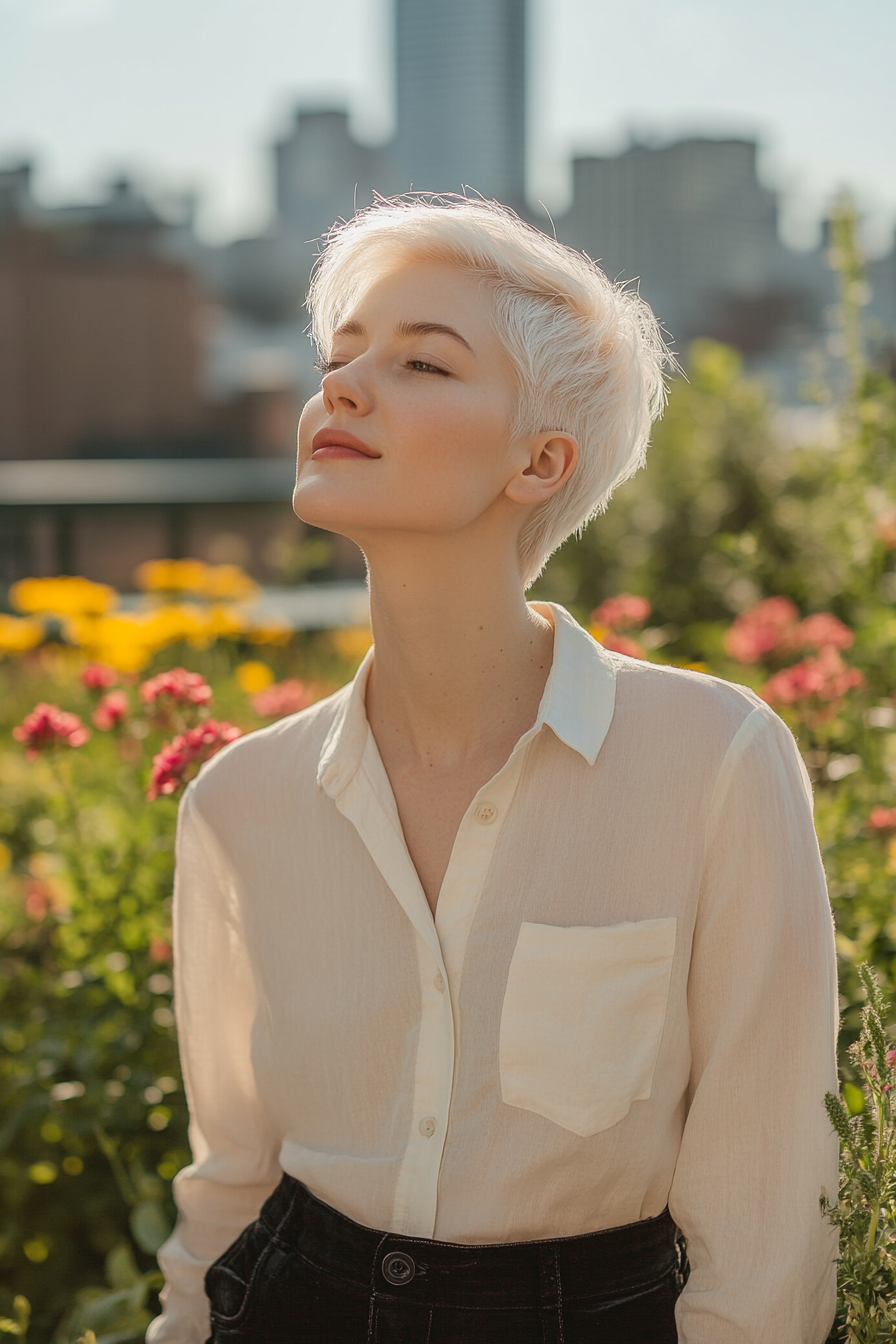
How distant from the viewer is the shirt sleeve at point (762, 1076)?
3.79 ft

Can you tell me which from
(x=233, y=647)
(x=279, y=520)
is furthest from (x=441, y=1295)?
(x=279, y=520)

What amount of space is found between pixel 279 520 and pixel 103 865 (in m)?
6.24

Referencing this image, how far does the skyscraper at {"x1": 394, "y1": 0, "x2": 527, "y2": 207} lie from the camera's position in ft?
285

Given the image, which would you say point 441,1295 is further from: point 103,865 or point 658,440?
point 658,440

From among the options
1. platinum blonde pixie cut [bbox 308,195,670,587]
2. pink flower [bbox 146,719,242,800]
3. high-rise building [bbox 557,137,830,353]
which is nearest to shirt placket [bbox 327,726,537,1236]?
platinum blonde pixie cut [bbox 308,195,670,587]

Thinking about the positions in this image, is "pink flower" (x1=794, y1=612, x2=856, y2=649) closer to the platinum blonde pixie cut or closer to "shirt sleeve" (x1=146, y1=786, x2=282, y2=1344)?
the platinum blonde pixie cut

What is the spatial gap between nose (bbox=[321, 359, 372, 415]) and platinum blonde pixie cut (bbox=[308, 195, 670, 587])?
125 millimetres

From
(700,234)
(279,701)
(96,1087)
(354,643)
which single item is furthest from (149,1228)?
(700,234)

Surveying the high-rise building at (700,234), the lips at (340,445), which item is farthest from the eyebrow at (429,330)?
the high-rise building at (700,234)

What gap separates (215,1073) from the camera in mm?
1533

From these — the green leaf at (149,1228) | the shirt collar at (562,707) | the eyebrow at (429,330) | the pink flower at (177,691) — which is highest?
the eyebrow at (429,330)

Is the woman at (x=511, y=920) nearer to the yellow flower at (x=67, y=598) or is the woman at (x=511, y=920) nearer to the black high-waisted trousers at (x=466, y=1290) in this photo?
the black high-waisted trousers at (x=466, y=1290)

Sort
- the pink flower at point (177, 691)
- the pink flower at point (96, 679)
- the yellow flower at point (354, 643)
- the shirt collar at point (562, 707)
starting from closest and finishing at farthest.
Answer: the shirt collar at point (562, 707)
the pink flower at point (177, 691)
the pink flower at point (96, 679)
the yellow flower at point (354, 643)

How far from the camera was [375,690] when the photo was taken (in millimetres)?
1475
